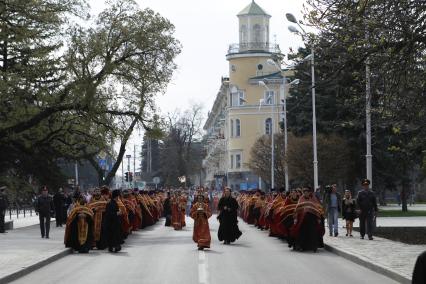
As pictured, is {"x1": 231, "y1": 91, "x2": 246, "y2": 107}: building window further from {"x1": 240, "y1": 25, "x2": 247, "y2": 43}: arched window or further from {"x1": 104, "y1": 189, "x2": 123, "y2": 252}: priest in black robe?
{"x1": 104, "y1": 189, "x2": 123, "y2": 252}: priest in black robe

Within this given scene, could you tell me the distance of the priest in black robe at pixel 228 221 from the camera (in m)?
29.1

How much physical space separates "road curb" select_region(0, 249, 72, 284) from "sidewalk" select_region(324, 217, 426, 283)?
7.03 meters

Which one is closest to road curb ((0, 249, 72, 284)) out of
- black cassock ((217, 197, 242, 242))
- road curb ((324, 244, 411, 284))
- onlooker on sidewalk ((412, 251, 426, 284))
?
black cassock ((217, 197, 242, 242))

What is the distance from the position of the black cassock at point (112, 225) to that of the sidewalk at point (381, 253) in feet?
18.9

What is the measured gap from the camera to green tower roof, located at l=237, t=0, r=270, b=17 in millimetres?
110562

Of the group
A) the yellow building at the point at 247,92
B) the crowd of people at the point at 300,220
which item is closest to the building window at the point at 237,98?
the yellow building at the point at 247,92

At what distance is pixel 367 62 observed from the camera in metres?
20.2

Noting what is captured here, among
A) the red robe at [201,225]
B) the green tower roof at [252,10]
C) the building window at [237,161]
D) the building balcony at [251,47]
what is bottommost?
the red robe at [201,225]

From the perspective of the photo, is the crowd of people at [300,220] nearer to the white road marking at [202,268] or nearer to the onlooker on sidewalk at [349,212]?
the onlooker on sidewalk at [349,212]

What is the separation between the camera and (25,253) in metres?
24.3

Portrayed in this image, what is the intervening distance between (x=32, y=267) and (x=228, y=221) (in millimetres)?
9967

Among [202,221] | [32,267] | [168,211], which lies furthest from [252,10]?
[32,267]

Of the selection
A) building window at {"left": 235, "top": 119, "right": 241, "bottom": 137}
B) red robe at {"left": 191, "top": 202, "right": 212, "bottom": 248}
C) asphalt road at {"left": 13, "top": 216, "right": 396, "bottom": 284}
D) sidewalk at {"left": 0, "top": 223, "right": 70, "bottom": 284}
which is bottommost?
asphalt road at {"left": 13, "top": 216, "right": 396, "bottom": 284}

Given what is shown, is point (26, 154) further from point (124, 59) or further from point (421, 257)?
point (421, 257)
